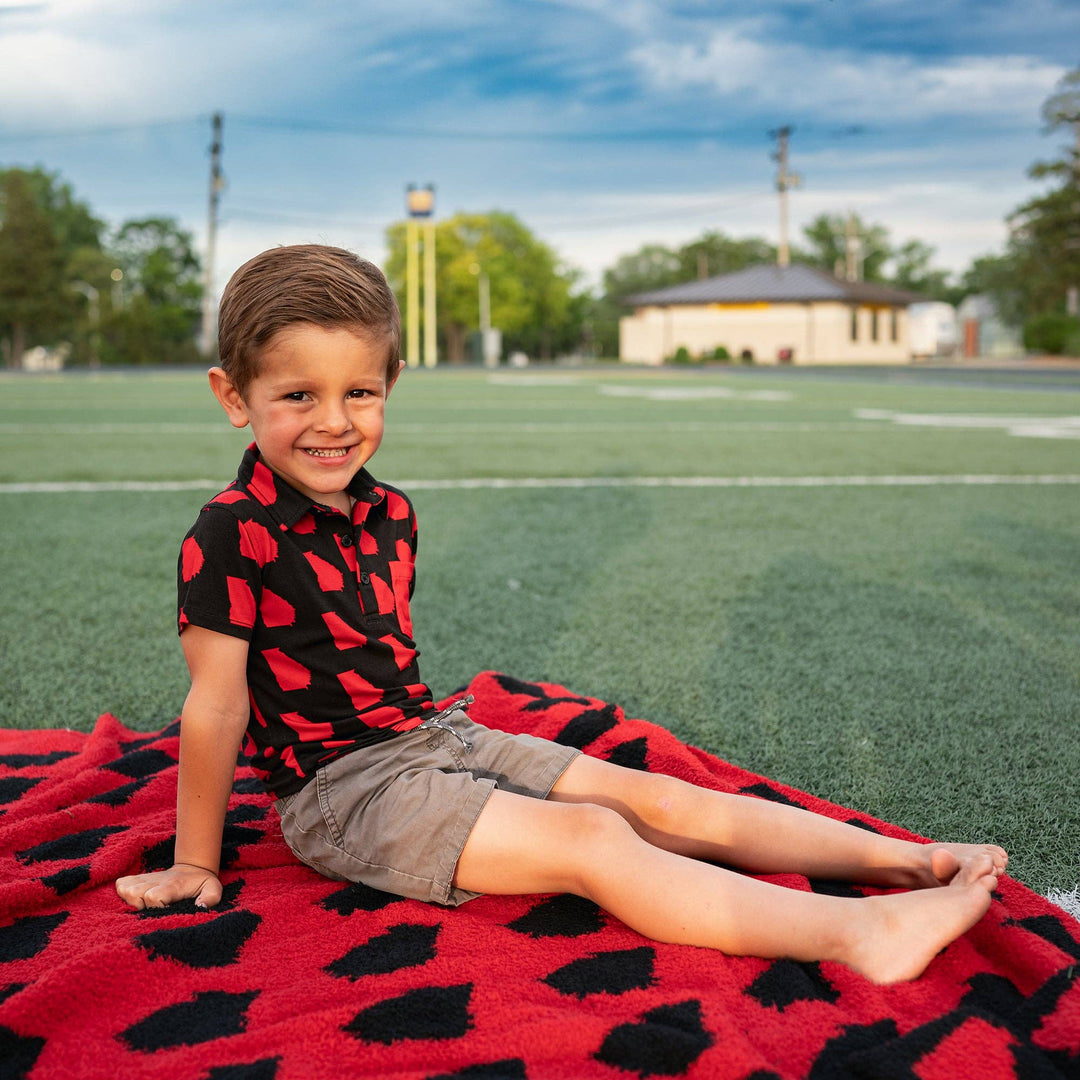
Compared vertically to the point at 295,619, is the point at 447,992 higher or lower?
lower

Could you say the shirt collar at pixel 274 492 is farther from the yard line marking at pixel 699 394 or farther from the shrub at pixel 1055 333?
the shrub at pixel 1055 333

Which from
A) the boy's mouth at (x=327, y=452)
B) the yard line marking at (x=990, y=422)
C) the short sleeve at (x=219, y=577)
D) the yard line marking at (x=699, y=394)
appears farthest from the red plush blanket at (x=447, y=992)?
the yard line marking at (x=699, y=394)

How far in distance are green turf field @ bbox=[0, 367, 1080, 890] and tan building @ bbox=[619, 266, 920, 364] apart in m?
42.2

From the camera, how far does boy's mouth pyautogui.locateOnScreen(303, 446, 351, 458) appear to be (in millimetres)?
1712

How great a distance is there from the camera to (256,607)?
5.53 ft

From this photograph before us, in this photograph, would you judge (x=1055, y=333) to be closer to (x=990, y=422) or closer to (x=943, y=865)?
(x=990, y=422)

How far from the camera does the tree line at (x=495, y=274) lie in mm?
44438

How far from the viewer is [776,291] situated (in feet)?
163

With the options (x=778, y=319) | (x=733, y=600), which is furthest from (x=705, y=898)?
(x=778, y=319)

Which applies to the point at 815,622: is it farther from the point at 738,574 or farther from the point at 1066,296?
the point at 1066,296

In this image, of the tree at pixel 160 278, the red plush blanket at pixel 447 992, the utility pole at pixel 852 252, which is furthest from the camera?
the utility pole at pixel 852 252

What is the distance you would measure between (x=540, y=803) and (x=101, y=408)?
14495 mm

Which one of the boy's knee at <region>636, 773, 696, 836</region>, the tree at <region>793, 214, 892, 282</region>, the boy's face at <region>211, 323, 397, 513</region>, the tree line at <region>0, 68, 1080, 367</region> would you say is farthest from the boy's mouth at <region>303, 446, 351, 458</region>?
the tree at <region>793, 214, 892, 282</region>

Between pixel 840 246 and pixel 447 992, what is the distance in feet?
268
